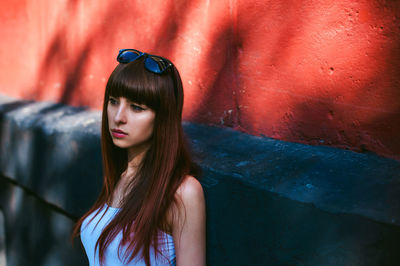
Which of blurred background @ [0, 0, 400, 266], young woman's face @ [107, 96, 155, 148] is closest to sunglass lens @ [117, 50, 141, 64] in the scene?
young woman's face @ [107, 96, 155, 148]

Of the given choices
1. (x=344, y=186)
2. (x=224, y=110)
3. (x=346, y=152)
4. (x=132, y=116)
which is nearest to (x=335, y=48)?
(x=346, y=152)

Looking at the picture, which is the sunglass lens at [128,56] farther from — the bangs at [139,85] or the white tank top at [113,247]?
the white tank top at [113,247]

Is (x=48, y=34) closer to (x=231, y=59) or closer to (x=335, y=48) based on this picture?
(x=231, y=59)

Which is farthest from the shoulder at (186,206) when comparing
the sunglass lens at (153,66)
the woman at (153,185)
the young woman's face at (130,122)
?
the sunglass lens at (153,66)

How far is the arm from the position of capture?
5.08 feet

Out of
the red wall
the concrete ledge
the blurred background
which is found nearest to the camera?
the concrete ledge

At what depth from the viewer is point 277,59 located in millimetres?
1756

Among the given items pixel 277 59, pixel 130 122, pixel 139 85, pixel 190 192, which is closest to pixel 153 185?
pixel 190 192

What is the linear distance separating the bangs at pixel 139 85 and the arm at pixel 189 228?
0.38m

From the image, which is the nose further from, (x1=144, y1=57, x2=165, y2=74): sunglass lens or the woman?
(x1=144, y1=57, x2=165, y2=74): sunglass lens

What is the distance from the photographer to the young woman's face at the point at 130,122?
1.63 metres

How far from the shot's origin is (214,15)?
2.03 metres

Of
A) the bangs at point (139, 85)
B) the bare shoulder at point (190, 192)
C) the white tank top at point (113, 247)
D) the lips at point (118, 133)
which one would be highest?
the bangs at point (139, 85)

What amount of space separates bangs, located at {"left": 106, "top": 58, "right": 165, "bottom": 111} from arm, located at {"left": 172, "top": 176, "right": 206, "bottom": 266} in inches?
15.0
